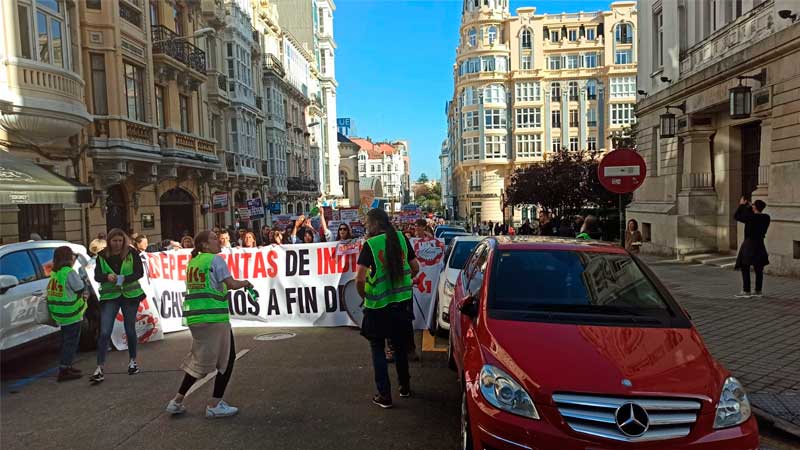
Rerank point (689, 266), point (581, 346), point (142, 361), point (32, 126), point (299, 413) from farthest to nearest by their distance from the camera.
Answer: point (689, 266)
point (32, 126)
point (142, 361)
point (299, 413)
point (581, 346)

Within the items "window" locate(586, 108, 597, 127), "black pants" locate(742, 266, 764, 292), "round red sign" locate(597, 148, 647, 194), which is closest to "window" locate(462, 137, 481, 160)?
"window" locate(586, 108, 597, 127)

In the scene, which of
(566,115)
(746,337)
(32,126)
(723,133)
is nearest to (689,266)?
(723,133)

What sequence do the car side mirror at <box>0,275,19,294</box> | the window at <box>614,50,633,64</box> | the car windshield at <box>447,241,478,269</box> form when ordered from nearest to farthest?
the car side mirror at <box>0,275,19,294</box>
the car windshield at <box>447,241,478,269</box>
the window at <box>614,50,633,64</box>

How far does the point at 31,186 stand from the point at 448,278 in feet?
30.7

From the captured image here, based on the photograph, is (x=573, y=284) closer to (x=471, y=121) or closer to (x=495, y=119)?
(x=495, y=119)

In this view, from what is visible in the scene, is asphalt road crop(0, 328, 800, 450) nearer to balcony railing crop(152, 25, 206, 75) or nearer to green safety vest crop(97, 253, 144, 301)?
green safety vest crop(97, 253, 144, 301)

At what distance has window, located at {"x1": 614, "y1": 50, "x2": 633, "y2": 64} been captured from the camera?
68.6 meters

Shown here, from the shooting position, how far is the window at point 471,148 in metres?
71.3

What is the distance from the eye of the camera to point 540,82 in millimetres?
69500

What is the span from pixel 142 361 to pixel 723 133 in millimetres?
18404

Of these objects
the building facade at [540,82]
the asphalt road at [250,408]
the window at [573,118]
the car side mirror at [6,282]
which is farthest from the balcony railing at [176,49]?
the window at [573,118]

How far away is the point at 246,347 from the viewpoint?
7.78m

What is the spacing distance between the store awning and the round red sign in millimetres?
11107

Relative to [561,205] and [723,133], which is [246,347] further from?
[561,205]
